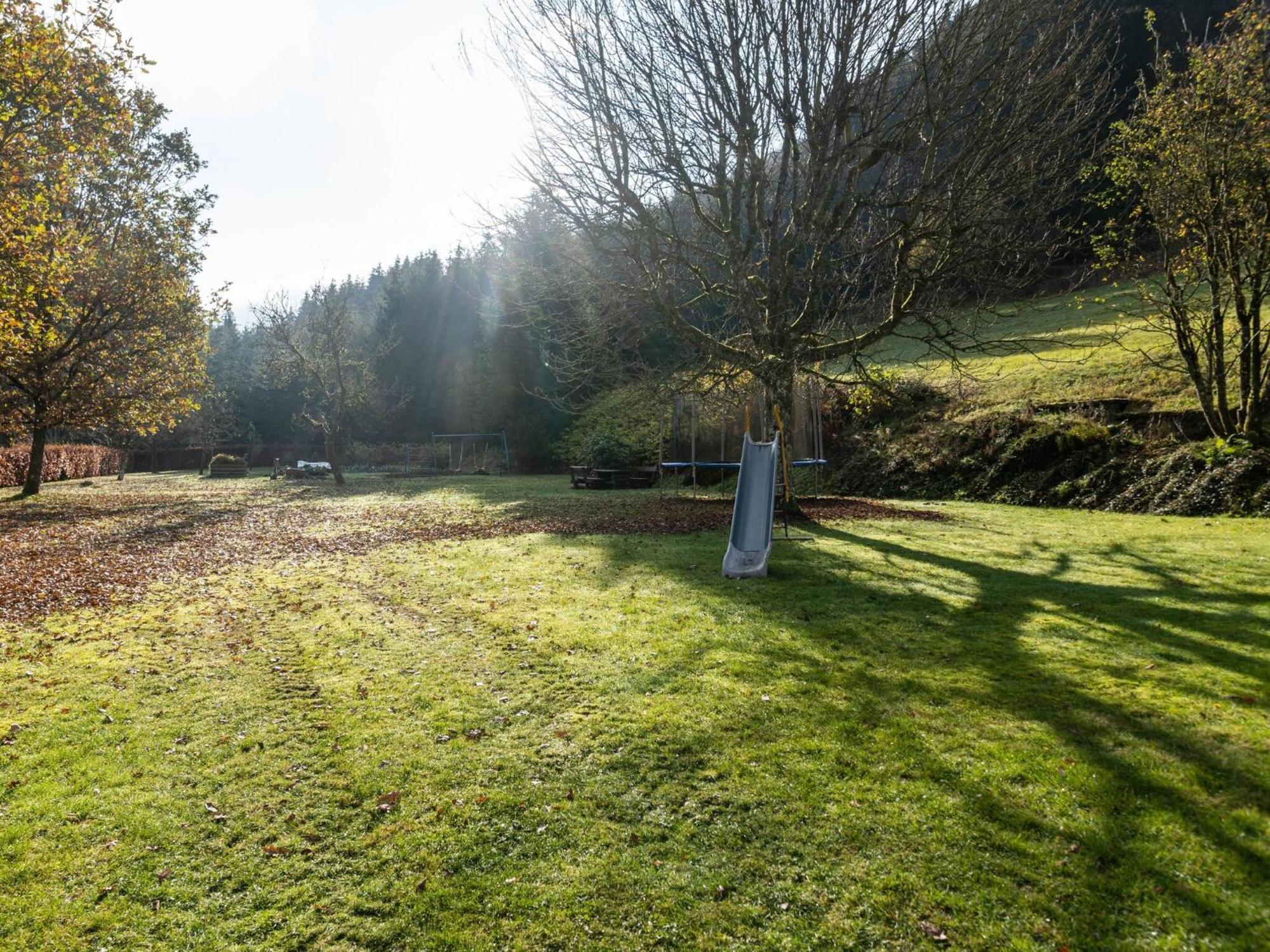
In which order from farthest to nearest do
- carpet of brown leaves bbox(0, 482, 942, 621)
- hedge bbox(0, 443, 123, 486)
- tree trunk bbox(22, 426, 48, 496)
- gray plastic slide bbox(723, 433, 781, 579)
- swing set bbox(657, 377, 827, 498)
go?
hedge bbox(0, 443, 123, 486), tree trunk bbox(22, 426, 48, 496), swing set bbox(657, 377, 827, 498), carpet of brown leaves bbox(0, 482, 942, 621), gray plastic slide bbox(723, 433, 781, 579)

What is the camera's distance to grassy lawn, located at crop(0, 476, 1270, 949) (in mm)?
3039

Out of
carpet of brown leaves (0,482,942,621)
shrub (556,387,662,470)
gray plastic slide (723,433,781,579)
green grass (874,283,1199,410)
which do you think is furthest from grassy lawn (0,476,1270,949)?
shrub (556,387,662,470)

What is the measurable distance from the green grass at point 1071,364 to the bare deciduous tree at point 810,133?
78.0 inches

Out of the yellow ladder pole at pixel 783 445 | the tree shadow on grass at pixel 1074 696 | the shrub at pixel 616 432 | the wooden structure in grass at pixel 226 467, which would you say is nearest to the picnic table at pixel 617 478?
the shrub at pixel 616 432

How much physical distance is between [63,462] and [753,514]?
135 ft

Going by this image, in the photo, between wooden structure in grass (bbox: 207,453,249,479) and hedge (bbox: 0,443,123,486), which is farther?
wooden structure in grass (bbox: 207,453,249,479)

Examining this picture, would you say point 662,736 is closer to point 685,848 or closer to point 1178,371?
point 685,848

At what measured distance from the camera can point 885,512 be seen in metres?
15.2

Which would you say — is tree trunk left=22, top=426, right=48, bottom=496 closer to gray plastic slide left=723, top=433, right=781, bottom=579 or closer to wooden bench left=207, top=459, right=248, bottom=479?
wooden bench left=207, top=459, right=248, bottom=479

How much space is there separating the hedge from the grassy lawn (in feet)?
88.6

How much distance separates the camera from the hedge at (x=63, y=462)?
28.2 m

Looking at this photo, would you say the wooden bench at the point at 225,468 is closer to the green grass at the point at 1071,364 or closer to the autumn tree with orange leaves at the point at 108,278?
the autumn tree with orange leaves at the point at 108,278

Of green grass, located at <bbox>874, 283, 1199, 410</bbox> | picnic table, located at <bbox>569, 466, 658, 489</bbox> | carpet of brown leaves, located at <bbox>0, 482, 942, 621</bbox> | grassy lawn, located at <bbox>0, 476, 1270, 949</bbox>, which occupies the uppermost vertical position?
green grass, located at <bbox>874, 283, 1199, 410</bbox>

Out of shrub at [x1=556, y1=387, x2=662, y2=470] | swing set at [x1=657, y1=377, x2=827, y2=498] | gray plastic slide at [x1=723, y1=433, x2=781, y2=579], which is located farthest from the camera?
shrub at [x1=556, y1=387, x2=662, y2=470]
